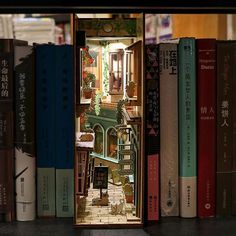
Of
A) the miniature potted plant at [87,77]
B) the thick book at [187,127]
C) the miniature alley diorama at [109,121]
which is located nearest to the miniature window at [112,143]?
the miniature alley diorama at [109,121]

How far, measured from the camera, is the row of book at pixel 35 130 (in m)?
0.92

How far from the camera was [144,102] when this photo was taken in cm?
88

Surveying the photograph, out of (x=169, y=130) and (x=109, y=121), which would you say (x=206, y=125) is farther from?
(x=109, y=121)

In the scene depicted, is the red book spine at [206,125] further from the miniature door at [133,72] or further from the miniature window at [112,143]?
the miniature window at [112,143]

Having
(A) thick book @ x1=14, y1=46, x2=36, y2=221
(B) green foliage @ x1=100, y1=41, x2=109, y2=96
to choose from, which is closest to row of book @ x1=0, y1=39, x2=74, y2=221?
(A) thick book @ x1=14, y1=46, x2=36, y2=221

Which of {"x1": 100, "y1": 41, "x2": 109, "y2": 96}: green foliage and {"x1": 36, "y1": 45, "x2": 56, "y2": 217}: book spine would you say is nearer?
{"x1": 36, "y1": 45, "x2": 56, "y2": 217}: book spine

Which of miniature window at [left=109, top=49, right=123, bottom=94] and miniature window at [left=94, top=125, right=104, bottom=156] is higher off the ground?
miniature window at [left=109, top=49, right=123, bottom=94]

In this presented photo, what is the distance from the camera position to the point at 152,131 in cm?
93

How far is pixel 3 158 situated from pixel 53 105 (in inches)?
5.6

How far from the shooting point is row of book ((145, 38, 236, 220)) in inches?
36.5

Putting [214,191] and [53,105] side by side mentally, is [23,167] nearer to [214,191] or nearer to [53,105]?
[53,105]

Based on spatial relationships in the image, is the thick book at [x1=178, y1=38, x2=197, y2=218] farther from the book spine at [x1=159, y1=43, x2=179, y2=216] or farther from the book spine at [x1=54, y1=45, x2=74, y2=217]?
the book spine at [x1=54, y1=45, x2=74, y2=217]

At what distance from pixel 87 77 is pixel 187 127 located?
1.01 feet

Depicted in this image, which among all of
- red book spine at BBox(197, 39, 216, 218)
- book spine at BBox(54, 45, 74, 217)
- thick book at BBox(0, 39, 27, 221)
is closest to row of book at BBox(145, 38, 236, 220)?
red book spine at BBox(197, 39, 216, 218)
